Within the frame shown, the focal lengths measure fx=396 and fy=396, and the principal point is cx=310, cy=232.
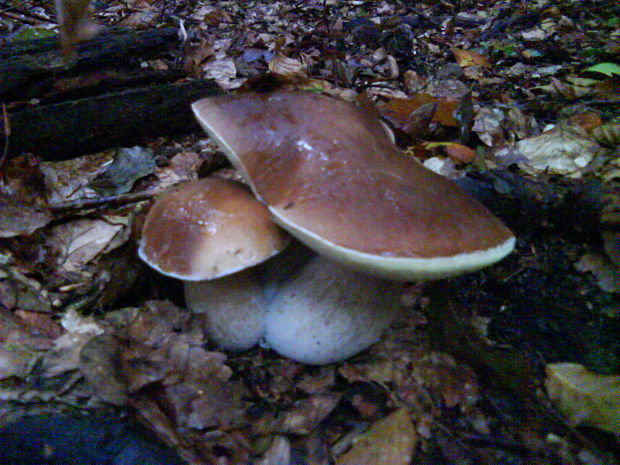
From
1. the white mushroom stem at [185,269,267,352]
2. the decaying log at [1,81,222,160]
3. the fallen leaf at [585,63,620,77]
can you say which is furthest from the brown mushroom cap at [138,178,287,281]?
the fallen leaf at [585,63,620,77]

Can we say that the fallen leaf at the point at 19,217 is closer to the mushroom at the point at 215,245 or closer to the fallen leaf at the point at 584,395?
the mushroom at the point at 215,245

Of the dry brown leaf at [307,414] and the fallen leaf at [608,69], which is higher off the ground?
the fallen leaf at [608,69]

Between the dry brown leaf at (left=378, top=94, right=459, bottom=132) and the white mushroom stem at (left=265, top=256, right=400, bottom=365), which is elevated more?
the dry brown leaf at (left=378, top=94, right=459, bottom=132)

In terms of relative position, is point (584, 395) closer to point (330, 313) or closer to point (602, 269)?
point (602, 269)

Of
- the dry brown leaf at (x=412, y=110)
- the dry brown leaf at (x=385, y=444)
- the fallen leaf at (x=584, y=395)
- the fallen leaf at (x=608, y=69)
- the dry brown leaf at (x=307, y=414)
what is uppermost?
the fallen leaf at (x=608, y=69)

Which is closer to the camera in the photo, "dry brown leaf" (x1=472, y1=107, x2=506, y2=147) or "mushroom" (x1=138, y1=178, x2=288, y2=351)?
"mushroom" (x1=138, y1=178, x2=288, y2=351)

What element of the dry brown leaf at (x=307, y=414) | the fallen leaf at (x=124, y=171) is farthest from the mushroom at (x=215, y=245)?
the fallen leaf at (x=124, y=171)

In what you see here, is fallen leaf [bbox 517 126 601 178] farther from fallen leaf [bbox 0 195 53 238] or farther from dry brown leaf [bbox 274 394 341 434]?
fallen leaf [bbox 0 195 53 238]
